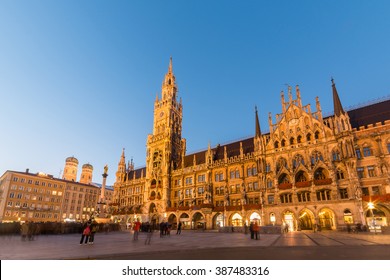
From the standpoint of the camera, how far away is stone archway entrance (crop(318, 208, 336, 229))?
3734 cm

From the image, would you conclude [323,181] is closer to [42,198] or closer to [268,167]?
[268,167]

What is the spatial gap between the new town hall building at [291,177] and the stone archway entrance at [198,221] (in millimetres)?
217

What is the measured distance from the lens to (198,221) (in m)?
53.1

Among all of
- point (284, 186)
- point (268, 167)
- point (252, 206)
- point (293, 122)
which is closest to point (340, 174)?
point (284, 186)

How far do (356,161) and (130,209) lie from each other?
56611mm

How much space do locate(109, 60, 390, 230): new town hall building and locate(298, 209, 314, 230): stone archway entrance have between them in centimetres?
16

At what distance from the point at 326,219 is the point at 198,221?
26.0 metres

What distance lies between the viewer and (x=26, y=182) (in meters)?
85.9

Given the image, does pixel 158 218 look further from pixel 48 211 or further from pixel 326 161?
pixel 48 211

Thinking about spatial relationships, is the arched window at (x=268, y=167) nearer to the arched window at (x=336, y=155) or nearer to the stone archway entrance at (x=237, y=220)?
the stone archway entrance at (x=237, y=220)

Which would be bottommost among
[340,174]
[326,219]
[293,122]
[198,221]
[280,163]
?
[198,221]

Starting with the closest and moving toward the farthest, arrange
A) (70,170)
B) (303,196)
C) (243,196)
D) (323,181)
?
(323,181) → (303,196) → (243,196) → (70,170)

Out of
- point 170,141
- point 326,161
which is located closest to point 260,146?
point 326,161

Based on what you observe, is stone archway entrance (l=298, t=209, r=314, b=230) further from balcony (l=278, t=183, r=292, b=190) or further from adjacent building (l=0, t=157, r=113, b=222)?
adjacent building (l=0, t=157, r=113, b=222)
